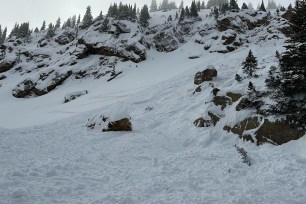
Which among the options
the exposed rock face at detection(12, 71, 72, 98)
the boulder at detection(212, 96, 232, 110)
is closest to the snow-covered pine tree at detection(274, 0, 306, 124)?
the boulder at detection(212, 96, 232, 110)

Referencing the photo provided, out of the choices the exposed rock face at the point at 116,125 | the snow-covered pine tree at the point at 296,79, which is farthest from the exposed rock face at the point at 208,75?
the snow-covered pine tree at the point at 296,79

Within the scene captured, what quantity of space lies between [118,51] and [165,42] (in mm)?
15948

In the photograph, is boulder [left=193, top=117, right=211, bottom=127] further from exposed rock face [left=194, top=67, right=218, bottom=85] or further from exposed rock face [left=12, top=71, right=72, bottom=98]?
exposed rock face [left=12, top=71, right=72, bottom=98]

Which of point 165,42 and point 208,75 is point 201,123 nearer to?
point 208,75

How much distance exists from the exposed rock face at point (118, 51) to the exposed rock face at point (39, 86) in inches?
376

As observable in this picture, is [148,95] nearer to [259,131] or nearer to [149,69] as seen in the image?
[259,131]

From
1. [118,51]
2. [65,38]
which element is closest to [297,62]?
[118,51]

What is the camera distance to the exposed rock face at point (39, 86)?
55.2 m

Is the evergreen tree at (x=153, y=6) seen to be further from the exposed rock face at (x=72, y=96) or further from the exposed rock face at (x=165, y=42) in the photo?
the exposed rock face at (x=72, y=96)

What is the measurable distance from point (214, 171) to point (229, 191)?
6.43 feet

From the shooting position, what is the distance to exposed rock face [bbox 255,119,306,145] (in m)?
13.0

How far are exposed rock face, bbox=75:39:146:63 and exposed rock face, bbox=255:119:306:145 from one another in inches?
1935

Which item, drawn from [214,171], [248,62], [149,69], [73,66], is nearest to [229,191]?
[214,171]

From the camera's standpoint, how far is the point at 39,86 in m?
55.6
